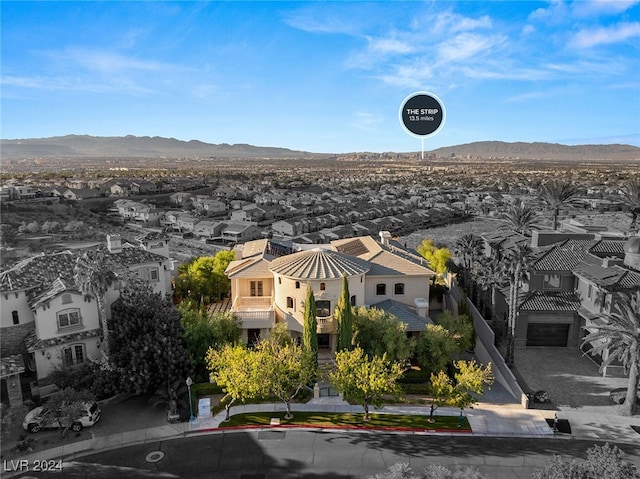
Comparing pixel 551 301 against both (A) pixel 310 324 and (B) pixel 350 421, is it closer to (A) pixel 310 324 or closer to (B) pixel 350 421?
(B) pixel 350 421

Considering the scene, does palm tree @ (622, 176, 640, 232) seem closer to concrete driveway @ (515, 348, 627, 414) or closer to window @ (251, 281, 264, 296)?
concrete driveway @ (515, 348, 627, 414)

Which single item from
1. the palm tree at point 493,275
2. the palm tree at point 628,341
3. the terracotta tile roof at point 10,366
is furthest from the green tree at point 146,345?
the palm tree at point 628,341

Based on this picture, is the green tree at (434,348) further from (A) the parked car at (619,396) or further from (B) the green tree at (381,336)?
(A) the parked car at (619,396)

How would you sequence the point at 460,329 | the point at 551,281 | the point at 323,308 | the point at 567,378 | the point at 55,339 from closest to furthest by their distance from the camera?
the point at 55,339 < the point at 567,378 < the point at 323,308 < the point at 460,329 < the point at 551,281

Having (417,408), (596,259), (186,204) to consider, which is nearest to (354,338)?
(417,408)

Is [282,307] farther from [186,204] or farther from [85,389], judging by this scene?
[186,204]

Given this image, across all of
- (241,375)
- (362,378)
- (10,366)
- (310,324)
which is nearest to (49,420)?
(10,366)
